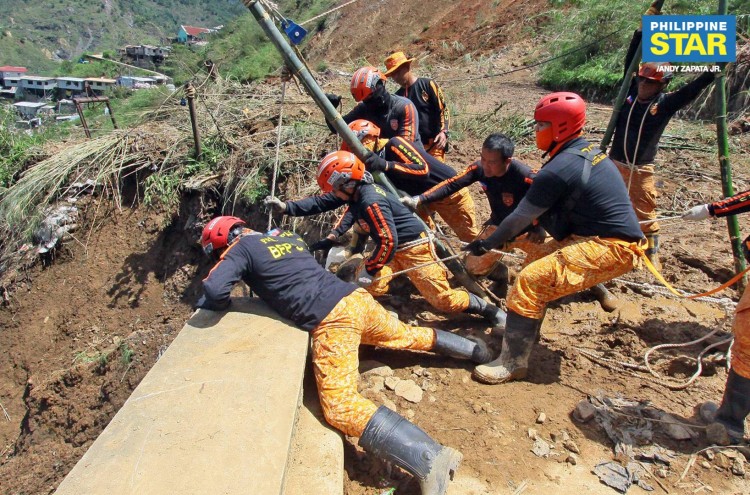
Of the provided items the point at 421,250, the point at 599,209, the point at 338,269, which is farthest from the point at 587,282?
the point at 338,269

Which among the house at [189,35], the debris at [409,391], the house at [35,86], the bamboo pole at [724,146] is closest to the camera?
the debris at [409,391]

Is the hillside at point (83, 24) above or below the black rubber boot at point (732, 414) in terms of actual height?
above

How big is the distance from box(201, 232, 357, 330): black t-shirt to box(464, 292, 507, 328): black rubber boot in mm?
1175

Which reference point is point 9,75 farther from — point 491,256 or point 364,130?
point 491,256

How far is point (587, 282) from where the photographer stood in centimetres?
342

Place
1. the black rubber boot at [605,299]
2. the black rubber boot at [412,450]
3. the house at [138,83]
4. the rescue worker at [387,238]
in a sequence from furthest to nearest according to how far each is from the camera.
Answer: the house at [138,83]
the black rubber boot at [605,299]
the rescue worker at [387,238]
the black rubber boot at [412,450]

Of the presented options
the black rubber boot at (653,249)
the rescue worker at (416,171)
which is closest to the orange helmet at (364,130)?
the rescue worker at (416,171)

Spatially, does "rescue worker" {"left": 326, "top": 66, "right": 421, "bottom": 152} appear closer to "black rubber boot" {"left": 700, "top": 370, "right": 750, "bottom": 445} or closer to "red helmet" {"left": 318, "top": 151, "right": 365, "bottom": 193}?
"red helmet" {"left": 318, "top": 151, "right": 365, "bottom": 193}

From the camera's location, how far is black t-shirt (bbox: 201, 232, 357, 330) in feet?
11.4

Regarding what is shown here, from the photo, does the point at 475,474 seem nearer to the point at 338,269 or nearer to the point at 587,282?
the point at 587,282

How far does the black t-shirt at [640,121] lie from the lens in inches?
173

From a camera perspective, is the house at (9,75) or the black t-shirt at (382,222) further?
the house at (9,75)

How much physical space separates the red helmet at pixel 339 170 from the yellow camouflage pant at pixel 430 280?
80 centimetres

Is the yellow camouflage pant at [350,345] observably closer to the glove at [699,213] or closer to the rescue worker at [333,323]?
the rescue worker at [333,323]
